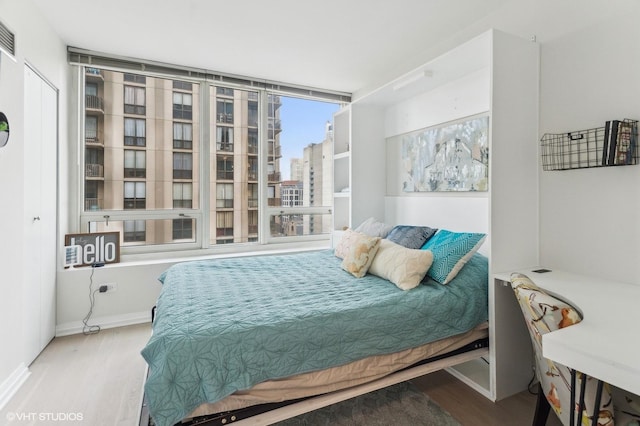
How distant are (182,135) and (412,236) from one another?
2702mm

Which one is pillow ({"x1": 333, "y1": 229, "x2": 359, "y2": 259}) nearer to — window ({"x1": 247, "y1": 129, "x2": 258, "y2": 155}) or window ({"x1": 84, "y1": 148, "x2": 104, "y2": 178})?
window ({"x1": 247, "y1": 129, "x2": 258, "y2": 155})

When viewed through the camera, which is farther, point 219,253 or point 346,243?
point 219,253

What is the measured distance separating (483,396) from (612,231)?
47.5 inches

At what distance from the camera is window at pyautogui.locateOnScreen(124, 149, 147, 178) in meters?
3.45

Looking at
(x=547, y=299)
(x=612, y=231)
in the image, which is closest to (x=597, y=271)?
(x=612, y=231)

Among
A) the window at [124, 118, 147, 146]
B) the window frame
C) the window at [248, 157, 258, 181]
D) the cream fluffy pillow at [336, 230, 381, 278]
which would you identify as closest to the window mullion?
the window frame

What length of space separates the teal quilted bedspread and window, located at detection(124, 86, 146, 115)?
2.04m

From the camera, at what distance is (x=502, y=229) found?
201 cm

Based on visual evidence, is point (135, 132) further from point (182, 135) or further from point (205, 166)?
point (205, 166)

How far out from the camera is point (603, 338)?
1061 millimetres

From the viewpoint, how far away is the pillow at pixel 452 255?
2051mm

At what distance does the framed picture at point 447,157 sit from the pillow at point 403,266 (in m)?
0.84

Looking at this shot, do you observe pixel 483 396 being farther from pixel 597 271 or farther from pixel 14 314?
pixel 14 314

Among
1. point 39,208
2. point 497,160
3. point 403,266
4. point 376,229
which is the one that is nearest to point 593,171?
point 497,160
